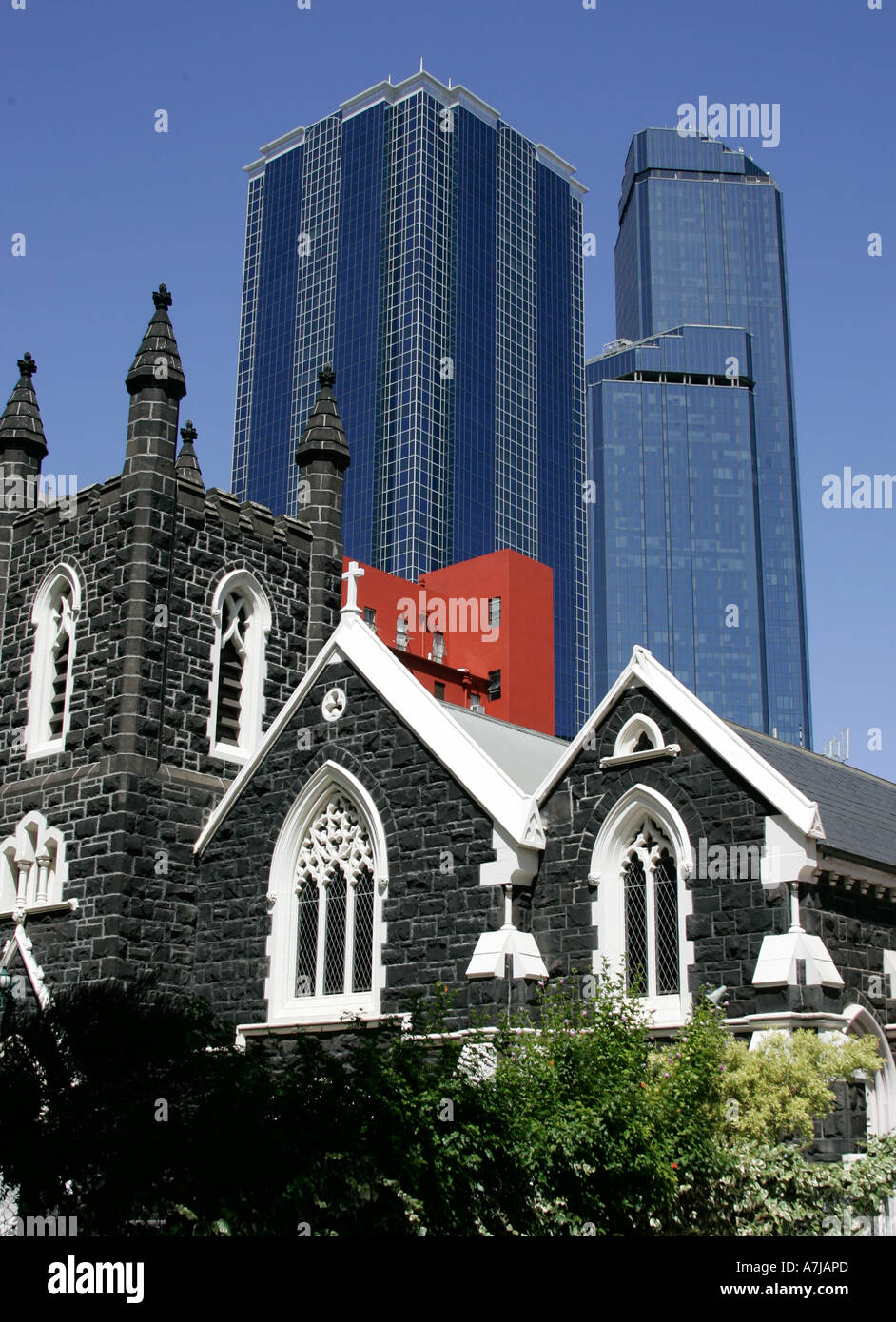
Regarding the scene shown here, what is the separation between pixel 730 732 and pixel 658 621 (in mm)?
182468

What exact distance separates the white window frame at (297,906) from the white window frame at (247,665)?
3404mm

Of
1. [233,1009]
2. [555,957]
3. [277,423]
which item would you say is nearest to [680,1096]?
[555,957]

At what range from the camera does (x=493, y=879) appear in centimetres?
1988

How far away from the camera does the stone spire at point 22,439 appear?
94.2 ft

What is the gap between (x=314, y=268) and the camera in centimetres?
15112

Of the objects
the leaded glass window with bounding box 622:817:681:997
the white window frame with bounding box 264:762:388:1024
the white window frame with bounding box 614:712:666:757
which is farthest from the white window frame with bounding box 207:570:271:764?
the leaded glass window with bounding box 622:817:681:997

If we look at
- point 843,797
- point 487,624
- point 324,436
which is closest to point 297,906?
point 843,797

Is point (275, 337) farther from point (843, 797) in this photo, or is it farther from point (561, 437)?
point (843, 797)

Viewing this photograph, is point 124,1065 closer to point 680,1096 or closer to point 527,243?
point 680,1096

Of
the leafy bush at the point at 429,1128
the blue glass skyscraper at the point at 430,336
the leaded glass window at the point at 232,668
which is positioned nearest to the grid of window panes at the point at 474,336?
the blue glass skyscraper at the point at 430,336

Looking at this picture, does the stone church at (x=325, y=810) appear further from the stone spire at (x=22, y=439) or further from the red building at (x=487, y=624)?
the red building at (x=487, y=624)

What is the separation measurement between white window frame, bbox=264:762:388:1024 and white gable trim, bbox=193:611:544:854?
1.30 metres

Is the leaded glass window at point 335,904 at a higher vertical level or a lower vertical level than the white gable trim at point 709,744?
lower

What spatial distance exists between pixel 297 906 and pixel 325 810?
155 centimetres
